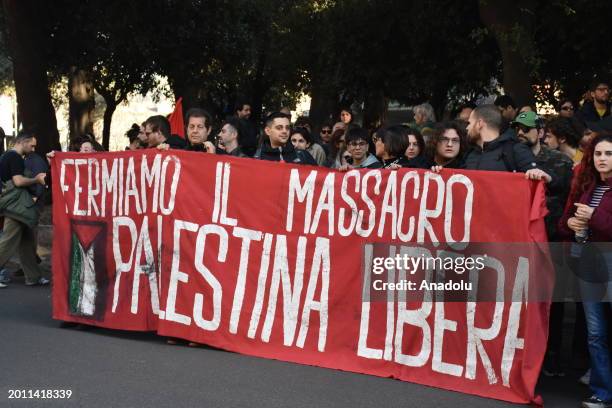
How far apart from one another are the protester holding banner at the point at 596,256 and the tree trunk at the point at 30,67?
15.1 m

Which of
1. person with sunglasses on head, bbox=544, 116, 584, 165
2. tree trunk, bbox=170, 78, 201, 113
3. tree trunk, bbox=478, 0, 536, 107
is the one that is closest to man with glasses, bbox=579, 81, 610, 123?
person with sunglasses on head, bbox=544, 116, 584, 165

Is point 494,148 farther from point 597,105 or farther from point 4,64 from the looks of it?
point 4,64

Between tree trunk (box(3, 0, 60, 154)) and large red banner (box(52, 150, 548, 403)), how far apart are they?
1118 cm

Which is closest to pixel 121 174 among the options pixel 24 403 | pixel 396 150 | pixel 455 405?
pixel 396 150

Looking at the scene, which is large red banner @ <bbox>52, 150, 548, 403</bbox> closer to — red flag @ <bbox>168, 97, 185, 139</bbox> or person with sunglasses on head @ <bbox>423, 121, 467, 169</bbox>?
person with sunglasses on head @ <bbox>423, 121, 467, 169</bbox>

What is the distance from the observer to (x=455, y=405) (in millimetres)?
6457

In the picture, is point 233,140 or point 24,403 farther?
point 233,140

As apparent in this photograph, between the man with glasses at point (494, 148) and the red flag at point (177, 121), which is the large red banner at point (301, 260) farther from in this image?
the red flag at point (177, 121)

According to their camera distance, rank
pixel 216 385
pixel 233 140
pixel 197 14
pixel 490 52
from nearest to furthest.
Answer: pixel 216 385 < pixel 233 140 < pixel 490 52 < pixel 197 14

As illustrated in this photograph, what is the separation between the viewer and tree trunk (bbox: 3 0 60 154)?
19.8 metres

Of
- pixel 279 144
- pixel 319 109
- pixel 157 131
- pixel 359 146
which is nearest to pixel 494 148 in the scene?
pixel 359 146

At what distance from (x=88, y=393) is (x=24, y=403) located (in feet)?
1.41

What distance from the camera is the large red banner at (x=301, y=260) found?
678 cm

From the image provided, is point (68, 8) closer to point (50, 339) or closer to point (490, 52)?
point (490, 52)
